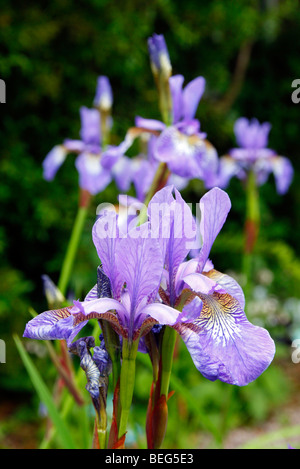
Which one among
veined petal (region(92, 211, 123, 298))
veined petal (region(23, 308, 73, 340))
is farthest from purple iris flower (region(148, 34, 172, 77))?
veined petal (region(23, 308, 73, 340))

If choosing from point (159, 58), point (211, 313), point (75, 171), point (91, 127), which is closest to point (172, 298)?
point (211, 313)

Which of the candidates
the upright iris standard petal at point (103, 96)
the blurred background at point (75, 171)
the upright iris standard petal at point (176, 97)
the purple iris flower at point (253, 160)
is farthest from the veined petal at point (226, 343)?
the purple iris flower at point (253, 160)

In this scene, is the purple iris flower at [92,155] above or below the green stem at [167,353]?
above

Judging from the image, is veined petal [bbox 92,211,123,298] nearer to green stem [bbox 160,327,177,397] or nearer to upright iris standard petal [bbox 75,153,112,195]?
green stem [bbox 160,327,177,397]

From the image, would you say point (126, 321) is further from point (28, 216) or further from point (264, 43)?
point (264, 43)

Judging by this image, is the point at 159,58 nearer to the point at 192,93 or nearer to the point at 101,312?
the point at 192,93

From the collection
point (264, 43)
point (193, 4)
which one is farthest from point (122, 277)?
point (264, 43)

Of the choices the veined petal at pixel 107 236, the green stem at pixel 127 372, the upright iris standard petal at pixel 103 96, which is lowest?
the green stem at pixel 127 372
